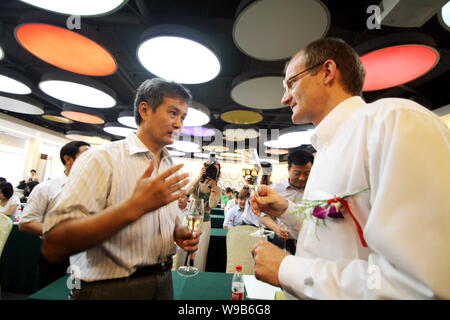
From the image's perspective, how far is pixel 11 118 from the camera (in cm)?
866

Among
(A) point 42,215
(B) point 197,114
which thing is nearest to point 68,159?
(A) point 42,215

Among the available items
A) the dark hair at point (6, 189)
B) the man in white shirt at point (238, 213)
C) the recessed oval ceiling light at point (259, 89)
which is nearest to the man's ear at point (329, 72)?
the recessed oval ceiling light at point (259, 89)

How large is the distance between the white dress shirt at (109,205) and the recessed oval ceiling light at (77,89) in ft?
10.6

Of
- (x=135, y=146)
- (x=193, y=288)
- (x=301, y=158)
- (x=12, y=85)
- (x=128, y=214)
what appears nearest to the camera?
(x=128, y=214)

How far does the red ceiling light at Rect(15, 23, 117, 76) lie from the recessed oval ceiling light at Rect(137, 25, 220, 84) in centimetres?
52

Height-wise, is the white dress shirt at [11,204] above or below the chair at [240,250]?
above

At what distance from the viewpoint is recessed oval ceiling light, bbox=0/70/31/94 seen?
348 cm

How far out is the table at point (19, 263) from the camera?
3051 millimetres

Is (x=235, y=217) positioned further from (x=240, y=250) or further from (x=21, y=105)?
(x=21, y=105)

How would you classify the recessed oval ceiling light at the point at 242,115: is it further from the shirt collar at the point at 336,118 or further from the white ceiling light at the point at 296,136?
the shirt collar at the point at 336,118

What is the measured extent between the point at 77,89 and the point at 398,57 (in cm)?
505

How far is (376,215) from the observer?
507 mm

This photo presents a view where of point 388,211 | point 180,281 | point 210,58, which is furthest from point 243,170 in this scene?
point 210,58

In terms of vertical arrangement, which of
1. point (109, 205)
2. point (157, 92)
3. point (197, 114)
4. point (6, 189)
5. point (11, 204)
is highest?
point (197, 114)
